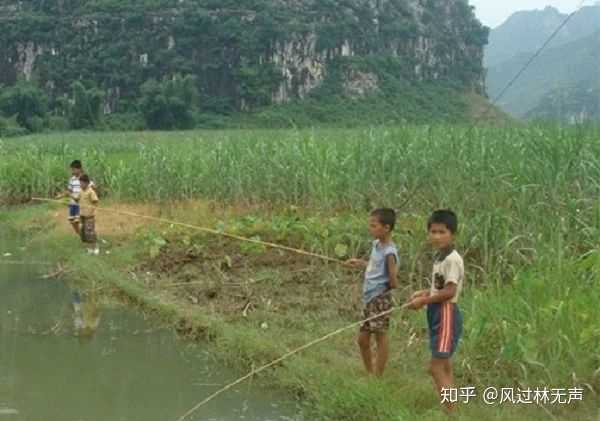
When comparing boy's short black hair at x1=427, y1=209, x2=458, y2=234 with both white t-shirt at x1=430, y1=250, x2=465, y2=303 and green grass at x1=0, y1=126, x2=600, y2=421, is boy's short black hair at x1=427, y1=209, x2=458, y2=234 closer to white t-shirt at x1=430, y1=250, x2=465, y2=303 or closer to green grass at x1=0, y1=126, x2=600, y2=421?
white t-shirt at x1=430, y1=250, x2=465, y2=303

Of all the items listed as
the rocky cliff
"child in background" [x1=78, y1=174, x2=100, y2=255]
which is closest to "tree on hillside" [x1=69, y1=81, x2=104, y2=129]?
the rocky cliff

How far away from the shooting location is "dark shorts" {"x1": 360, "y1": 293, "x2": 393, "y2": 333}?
13.6 ft

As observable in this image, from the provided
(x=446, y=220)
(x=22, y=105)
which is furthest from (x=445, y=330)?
(x=22, y=105)

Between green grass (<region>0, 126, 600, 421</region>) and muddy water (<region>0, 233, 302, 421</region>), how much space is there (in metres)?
0.25

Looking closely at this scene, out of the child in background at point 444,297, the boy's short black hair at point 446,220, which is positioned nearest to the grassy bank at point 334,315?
the child in background at point 444,297

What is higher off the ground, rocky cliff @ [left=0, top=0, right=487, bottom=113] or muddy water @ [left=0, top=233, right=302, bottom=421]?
rocky cliff @ [left=0, top=0, right=487, bottom=113]

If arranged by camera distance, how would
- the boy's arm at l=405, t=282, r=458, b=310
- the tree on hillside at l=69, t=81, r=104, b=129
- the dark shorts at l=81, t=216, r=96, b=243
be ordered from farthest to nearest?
the tree on hillside at l=69, t=81, r=104, b=129 → the dark shorts at l=81, t=216, r=96, b=243 → the boy's arm at l=405, t=282, r=458, b=310

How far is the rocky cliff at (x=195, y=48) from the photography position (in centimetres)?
6101

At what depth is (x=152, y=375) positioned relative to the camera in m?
4.80

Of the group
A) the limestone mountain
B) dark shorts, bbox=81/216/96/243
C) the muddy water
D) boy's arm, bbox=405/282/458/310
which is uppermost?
the limestone mountain

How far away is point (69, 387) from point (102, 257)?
4103mm

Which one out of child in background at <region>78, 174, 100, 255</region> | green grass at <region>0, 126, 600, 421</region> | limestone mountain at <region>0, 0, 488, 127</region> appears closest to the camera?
green grass at <region>0, 126, 600, 421</region>

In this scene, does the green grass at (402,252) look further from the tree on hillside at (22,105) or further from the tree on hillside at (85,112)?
the tree on hillside at (22,105)

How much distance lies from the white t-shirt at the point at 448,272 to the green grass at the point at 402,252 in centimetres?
63
